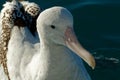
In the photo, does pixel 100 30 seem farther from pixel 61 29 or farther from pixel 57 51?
pixel 61 29

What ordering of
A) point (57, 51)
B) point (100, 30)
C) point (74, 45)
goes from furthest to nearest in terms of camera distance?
point (100, 30) < point (57, 51) < point (74, 45)

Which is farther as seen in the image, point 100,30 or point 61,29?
point 100,30

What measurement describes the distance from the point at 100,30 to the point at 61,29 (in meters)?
2.85

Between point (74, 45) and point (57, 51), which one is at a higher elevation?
point (74, 45)

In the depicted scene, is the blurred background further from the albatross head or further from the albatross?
the albatross head

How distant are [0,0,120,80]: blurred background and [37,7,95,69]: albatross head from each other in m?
2.08

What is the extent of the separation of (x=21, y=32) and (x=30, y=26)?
22 centimetres

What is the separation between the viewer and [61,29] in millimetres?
4465

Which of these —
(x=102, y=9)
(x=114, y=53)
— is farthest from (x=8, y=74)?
(x=102, y=9)

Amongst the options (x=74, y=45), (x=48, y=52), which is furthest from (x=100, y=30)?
(x=74, y=45)

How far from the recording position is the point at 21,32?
5.82 meters

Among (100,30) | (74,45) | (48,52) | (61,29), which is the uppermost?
(61,29)

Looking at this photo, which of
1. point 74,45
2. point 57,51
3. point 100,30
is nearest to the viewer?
point 74,45

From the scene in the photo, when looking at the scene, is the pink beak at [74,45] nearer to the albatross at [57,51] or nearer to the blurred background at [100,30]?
the albatross at [57,51]
